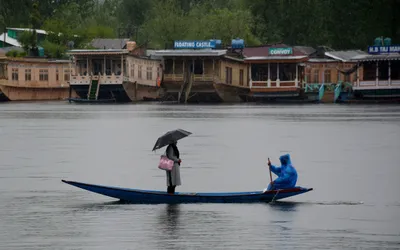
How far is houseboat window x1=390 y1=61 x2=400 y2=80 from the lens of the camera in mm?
96206

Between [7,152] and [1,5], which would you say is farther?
[1,5]

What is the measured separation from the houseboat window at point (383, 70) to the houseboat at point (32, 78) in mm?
32913

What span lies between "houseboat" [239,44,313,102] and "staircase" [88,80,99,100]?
46.1 feet

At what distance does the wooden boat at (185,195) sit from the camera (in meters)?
24.9

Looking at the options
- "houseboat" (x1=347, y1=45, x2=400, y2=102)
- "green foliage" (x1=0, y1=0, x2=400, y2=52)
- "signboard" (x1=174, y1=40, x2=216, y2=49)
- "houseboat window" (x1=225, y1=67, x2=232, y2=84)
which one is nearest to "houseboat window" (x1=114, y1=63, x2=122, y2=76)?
"signboard" (x1=174, y1=40, x2=216, y2=49)

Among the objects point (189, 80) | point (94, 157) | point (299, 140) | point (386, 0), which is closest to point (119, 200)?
point (94, 157)

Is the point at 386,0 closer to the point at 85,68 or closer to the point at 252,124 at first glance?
the point at 85,68

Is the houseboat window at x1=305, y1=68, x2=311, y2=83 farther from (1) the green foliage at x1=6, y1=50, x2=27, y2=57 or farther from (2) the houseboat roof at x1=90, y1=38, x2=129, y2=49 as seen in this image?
(1) the green foliage at x1=6, y1=50, x2=27, y2=57

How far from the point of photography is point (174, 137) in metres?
25.4

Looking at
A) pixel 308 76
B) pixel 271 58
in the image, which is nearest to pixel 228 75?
pixel 271 58

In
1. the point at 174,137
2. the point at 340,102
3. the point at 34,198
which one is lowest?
the point at 340,102

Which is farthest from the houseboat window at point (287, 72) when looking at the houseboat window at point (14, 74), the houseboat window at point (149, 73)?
the houseboat window at point (14, 74)

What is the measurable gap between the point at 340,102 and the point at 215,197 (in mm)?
81351

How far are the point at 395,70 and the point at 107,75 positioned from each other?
990 inches
